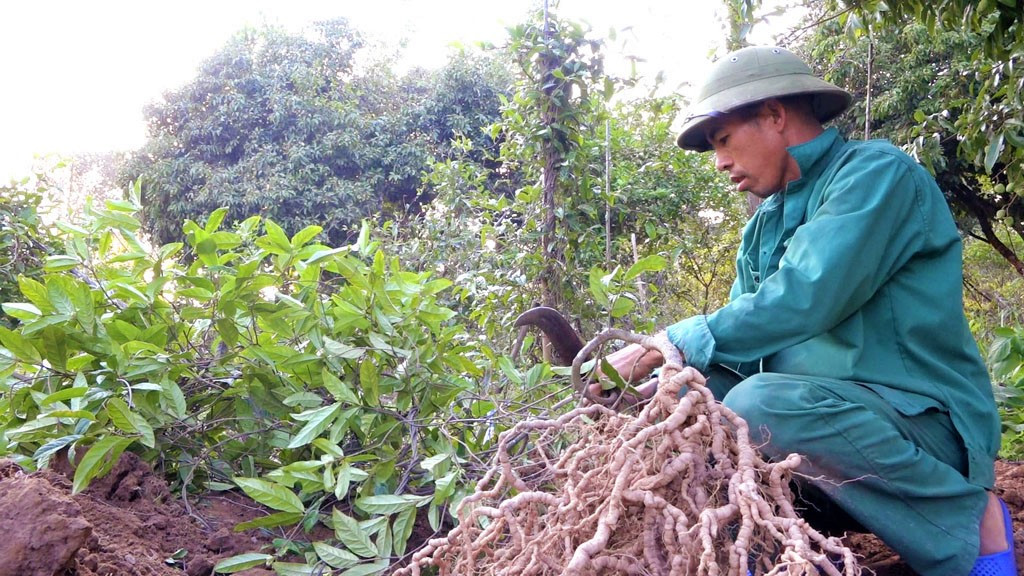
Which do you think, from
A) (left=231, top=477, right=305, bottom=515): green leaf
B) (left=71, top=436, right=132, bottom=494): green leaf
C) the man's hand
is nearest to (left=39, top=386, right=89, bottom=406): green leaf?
(left=71, top=436, right=132, bottom=494): green leaf

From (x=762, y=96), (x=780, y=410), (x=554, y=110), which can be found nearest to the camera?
(x=780, y=410)

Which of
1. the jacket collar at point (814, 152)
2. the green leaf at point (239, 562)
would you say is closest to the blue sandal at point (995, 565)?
the jacket collar at point (814, 152)

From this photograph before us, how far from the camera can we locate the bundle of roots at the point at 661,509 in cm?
116

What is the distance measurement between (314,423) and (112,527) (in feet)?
1.71

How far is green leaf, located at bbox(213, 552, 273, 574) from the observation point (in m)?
1.82

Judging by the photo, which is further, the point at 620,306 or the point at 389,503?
the point at 620,306

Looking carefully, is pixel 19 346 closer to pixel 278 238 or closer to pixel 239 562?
pixel 278 238

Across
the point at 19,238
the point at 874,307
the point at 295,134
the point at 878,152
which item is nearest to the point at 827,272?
the point at 874,307

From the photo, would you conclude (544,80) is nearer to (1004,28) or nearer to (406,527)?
(1004,28)

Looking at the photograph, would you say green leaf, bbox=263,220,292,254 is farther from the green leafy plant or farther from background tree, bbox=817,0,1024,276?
background tree, bbox=817,0,1024,276

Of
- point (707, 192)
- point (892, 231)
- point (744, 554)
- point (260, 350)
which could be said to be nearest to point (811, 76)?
point (892, 231)

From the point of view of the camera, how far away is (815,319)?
162 centimetres

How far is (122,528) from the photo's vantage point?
1.90 metres

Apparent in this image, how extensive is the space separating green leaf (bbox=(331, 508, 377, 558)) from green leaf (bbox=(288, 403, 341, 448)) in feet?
0.82
